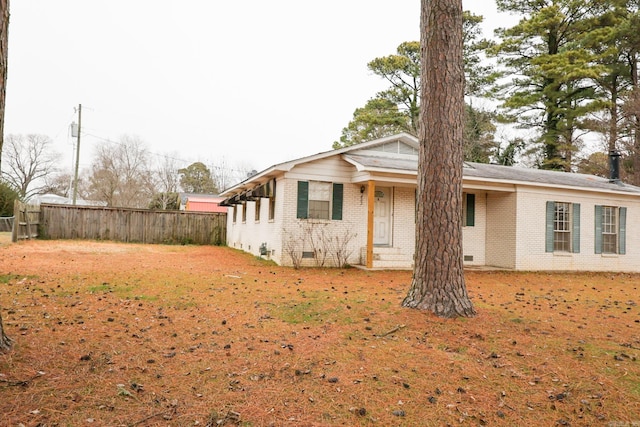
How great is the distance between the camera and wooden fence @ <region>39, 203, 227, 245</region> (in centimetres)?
1823

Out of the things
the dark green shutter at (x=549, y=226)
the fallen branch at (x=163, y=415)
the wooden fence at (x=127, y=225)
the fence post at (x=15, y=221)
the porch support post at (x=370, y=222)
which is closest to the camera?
the fallen branch at (x=163, y=415)

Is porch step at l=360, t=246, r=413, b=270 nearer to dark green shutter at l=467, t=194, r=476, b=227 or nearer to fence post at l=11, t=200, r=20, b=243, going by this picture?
dark green shutter at l=467, t=194, r=476, b=227

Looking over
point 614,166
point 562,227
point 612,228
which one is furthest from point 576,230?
point 614,166

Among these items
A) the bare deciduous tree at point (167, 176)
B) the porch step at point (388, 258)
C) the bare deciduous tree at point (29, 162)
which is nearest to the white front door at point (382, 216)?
the porch step at point (388, 258)

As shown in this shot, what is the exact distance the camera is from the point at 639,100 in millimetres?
19438

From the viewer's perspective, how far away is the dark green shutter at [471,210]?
43.3ft

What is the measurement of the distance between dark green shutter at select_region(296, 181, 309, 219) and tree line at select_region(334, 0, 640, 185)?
14.9 meters

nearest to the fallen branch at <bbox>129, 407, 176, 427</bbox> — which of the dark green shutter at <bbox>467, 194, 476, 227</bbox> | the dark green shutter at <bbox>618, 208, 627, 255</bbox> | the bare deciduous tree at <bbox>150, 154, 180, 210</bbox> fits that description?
the dark green shutter at <bbox>467, 194, 476, 227</bbox>

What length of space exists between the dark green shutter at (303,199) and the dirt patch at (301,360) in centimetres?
473

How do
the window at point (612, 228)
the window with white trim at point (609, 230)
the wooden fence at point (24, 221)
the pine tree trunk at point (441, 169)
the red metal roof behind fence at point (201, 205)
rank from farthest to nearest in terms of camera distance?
the red metal roof behind fence at point (201, 205) < the wooden fence at point (24, 221) < the window with white trim at point (609, 230) < the window at point (612, 228) < the pine tree trunk at point (441, 169)

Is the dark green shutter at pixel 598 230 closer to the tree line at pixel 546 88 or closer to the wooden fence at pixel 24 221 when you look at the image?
the tree line at pixel 546 88

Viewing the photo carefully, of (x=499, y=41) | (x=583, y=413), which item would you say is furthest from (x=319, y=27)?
(x=499, y=41)

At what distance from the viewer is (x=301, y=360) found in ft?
11.9

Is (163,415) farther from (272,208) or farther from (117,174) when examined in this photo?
(117,174)
